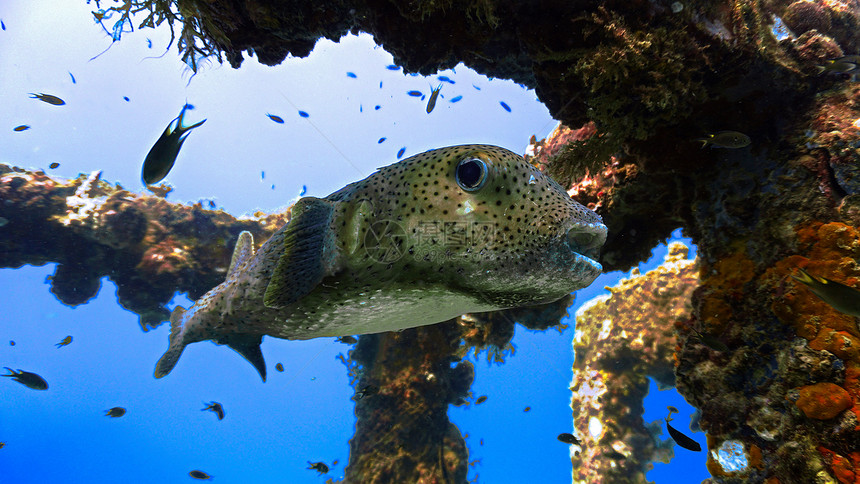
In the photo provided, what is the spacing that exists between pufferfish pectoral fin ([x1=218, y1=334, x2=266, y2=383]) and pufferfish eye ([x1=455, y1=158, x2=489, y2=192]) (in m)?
2.91

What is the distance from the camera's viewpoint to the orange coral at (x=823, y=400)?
2.43 m

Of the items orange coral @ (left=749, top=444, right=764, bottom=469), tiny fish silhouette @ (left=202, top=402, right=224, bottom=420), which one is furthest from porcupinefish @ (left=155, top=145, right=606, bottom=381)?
tiny fish silhouette @ (left=202, top=402, right=224, bottom=420)

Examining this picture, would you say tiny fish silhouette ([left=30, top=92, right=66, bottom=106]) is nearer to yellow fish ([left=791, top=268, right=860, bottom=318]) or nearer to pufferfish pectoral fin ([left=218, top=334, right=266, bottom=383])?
pufferfish pectoral fin ([left=218, top=334, right=266, bottom=383])

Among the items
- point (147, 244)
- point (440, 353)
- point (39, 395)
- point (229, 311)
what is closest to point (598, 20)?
point (229, 311)

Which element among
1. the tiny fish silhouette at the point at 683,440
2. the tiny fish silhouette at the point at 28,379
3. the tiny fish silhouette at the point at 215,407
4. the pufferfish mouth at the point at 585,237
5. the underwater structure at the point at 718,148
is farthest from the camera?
the tiny fish silhouette at the point at 215,407

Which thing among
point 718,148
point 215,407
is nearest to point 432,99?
point 718,148

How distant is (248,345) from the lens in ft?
12.4

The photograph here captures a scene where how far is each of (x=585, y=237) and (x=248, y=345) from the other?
3.62 m

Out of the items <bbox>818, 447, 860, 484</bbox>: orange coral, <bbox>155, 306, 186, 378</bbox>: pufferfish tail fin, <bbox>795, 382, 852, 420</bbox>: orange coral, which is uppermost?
<bbox>155, 306, 186, 378</bbox>: pufferfish tail fin

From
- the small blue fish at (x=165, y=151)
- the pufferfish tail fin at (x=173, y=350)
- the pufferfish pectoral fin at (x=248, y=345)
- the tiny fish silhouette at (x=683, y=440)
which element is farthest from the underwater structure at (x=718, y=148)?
the pufferfish pectoral fin at (x=248, y=345)

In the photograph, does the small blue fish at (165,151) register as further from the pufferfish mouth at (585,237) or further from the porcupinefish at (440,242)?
the pufferfish mouth at (585,237)

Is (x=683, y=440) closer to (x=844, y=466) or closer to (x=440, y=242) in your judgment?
(x=844, y=466)

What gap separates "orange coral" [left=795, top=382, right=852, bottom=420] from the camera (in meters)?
2.43

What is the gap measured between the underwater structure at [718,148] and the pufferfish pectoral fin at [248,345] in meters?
3.78
